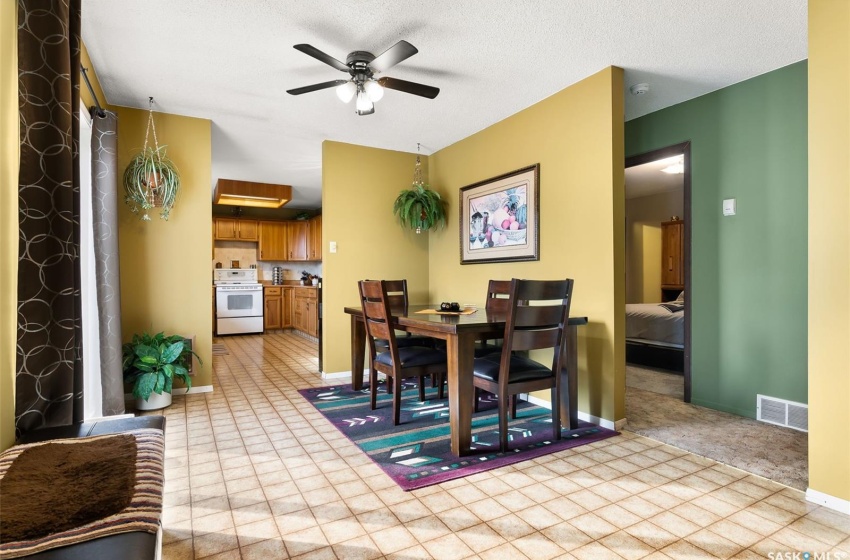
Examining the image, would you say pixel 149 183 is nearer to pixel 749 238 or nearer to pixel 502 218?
pixel 502 218

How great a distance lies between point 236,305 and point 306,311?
53.7 inches

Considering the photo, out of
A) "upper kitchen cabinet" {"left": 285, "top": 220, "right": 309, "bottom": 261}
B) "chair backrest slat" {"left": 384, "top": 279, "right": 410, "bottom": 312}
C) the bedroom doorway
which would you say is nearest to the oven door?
"upper kitchen cabinet" {"left": 285, "top": 220, "right": 309, "bottom": 261}

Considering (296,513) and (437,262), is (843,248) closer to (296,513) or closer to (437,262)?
(296,513)

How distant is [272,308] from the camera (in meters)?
7.98

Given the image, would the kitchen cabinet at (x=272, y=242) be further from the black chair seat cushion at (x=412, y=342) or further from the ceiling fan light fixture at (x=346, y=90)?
the ceiling fan light fixture at (x=346, y=90)

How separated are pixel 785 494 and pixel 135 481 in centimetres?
247

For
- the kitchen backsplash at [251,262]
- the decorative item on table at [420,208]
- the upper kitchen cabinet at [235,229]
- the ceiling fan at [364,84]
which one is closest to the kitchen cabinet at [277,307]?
the kitchen backsplash at [251,262]

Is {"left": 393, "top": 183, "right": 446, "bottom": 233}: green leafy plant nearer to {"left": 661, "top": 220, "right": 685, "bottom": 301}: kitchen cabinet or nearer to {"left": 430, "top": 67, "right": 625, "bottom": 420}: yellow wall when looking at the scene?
{"left": 430, "top": 67, "right": 625, "bottom": 420}: yellow wall

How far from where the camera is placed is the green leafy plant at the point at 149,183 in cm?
332

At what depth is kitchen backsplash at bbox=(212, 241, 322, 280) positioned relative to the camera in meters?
7.96

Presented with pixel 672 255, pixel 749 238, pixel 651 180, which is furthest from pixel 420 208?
pixel 672 255

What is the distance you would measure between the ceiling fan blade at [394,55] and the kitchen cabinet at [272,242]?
5.98m

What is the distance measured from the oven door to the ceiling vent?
1506mm

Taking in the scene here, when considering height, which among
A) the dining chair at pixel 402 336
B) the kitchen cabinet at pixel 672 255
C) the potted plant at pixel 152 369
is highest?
the kitchen cabinet at pixel 672 255
